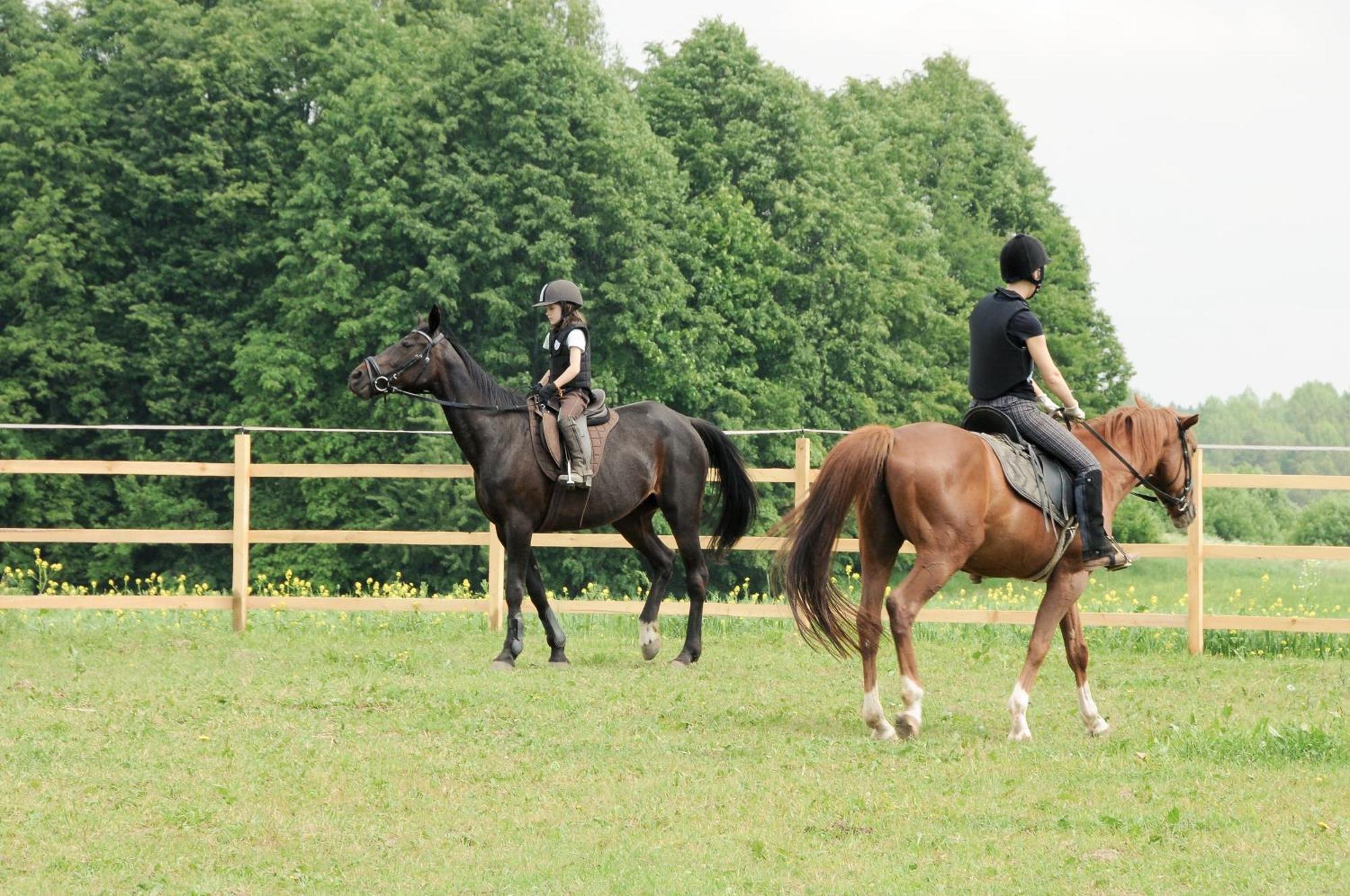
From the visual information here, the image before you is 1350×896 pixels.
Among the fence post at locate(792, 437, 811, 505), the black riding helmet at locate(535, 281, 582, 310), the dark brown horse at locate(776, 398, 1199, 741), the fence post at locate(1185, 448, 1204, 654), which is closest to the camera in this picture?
the dark brown horse at locate(776, 398, 1199, 741)

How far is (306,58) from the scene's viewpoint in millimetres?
37406

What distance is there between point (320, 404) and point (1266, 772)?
29.2 m

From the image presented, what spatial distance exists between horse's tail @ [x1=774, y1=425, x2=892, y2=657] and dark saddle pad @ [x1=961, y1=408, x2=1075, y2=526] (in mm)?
599

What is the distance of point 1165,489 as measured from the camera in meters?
9.13

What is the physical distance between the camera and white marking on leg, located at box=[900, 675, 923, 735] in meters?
8.23

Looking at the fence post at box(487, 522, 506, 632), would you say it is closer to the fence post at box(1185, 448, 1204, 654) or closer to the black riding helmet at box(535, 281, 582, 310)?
the black riding helmet at box(535, 281, 582, 310)

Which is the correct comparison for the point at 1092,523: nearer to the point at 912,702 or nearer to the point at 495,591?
the point at 912,702

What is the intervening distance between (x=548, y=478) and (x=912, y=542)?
13.3 feet

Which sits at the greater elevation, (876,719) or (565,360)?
(565,360)

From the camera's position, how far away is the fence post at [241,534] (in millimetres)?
13930

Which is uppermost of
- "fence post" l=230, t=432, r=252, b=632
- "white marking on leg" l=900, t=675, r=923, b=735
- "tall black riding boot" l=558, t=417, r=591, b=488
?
"tall black riding boot" l=558, t=417, r=591, b=488

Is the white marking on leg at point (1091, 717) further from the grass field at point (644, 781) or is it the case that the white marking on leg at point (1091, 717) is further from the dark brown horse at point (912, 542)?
the grass field at point (644, 781)

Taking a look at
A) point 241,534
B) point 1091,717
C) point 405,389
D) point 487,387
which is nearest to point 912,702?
point 1091,717

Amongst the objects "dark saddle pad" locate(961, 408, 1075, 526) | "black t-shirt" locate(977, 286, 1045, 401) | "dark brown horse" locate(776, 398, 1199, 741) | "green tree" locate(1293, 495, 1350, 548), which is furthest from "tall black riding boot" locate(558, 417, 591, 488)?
"green tree" locate(1293, 495, 1350, 548)
